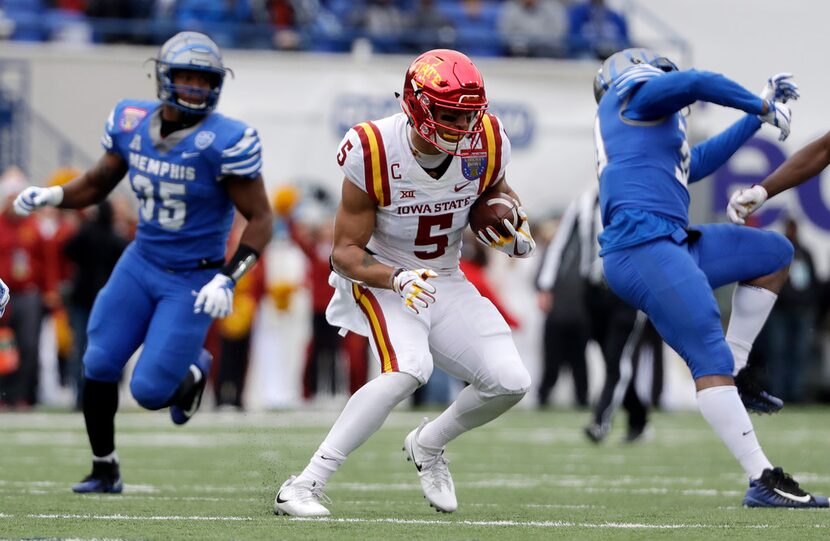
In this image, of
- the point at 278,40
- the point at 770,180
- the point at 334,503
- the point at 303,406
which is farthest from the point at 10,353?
the point at 770,180

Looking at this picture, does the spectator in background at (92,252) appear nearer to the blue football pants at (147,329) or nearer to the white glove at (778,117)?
the blue football pants at (147,329)

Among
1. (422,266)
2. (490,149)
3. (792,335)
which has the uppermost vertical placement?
(490,149)

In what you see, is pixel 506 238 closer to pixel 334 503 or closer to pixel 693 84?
pixel 693 84

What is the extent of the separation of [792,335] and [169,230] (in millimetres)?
9316

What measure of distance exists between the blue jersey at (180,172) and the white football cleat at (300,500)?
5.18 feet

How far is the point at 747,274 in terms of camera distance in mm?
6309

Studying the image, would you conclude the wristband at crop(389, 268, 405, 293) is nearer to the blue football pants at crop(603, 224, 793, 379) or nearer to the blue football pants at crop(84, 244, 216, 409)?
the blue football pants at crop(603, 224, 793, 379)

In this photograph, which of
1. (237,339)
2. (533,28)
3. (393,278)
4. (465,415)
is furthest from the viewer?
(533,28)

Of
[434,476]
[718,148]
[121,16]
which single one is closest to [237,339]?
[121,16]

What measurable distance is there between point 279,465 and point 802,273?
861cm

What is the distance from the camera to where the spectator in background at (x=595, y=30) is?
630 inches

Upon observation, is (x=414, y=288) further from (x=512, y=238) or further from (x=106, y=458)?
(x=106, y=458)

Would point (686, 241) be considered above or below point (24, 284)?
above

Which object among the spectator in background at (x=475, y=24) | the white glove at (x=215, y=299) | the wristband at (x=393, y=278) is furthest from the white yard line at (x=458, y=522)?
the spectator in background at (x=475, y=24)
